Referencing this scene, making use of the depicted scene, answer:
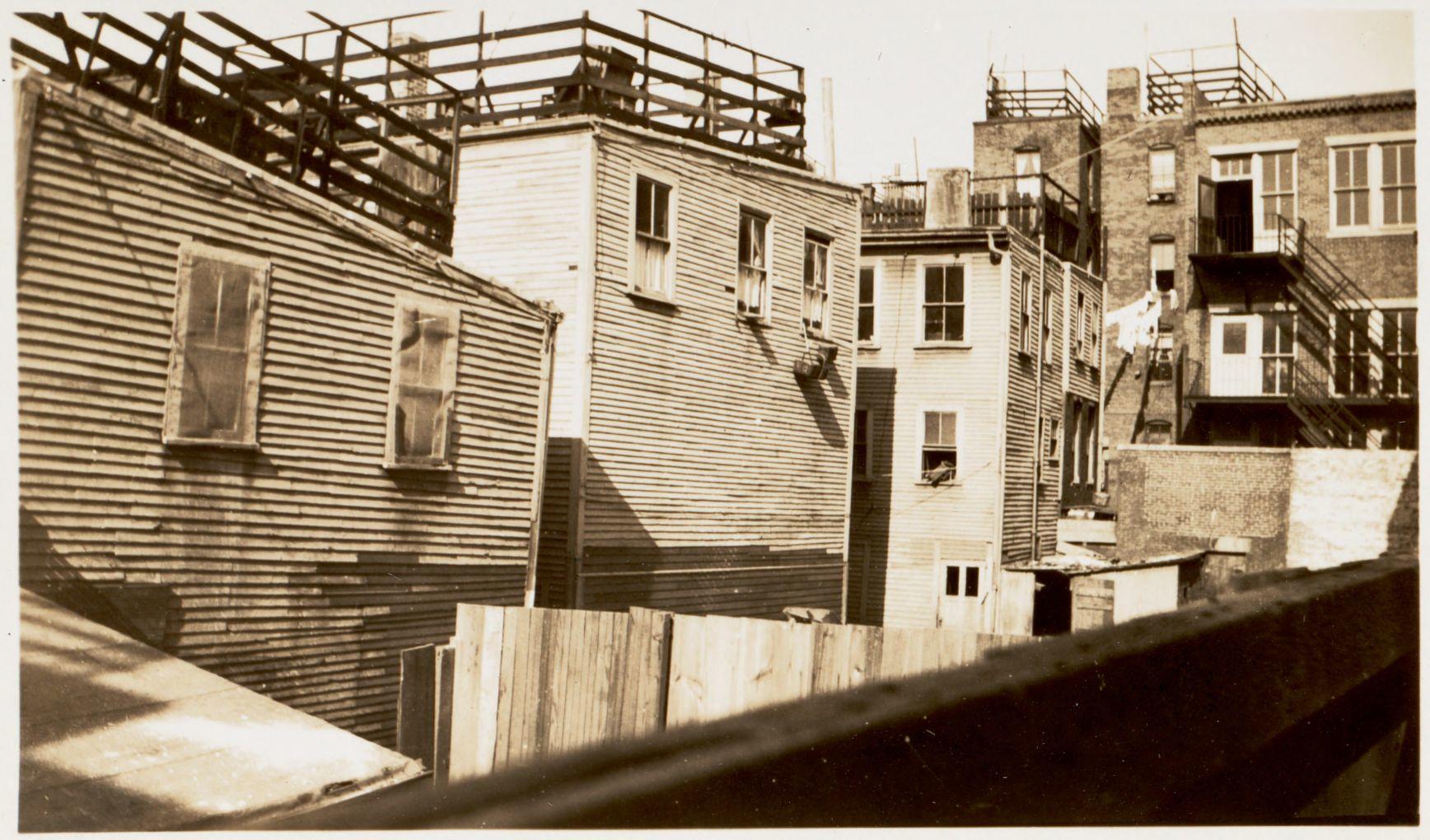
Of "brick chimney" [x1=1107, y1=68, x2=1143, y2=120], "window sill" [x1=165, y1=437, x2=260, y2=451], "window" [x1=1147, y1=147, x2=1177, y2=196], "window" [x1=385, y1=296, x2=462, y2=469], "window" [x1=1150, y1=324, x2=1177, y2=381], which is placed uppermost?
"brick chimney" [x1=1107, y1=68, x2=1143, y2=120]

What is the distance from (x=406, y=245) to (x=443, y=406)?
5.92ft

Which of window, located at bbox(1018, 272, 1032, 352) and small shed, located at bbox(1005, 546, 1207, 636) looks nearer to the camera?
small shed, located at bbox(1005, 546, 1207, 636)

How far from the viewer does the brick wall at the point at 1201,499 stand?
78.6 feet

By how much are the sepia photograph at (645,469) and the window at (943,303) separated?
88 mm

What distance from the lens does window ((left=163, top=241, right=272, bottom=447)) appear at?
10273mm

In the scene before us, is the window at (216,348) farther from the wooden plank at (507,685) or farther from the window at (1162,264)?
the window at (1162,264)

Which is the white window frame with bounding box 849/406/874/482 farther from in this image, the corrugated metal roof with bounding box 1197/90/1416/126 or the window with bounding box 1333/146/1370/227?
the corrugated metal roof with bounding box 1197/90/1416/126

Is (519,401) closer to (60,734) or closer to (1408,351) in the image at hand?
(60,734)

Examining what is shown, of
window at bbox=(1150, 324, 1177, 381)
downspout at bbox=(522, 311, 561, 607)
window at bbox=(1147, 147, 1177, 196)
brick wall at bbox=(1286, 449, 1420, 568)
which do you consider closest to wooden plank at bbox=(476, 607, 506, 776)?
downspout at bbox=(522, 311, 561, 607)

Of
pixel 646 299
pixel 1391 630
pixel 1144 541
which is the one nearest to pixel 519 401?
pixel 646 299

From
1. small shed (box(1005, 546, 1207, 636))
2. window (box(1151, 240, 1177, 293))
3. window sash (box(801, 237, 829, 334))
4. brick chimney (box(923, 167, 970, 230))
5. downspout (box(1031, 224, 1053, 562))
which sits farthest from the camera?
window (box(1151, 240, 1177, 293))

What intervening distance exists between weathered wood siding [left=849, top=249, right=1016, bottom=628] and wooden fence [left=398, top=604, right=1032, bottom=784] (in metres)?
15.6

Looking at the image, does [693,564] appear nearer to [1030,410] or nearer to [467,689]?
[467,689]

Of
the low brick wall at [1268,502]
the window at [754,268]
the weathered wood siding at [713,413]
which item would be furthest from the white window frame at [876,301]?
the window at [754,268]
